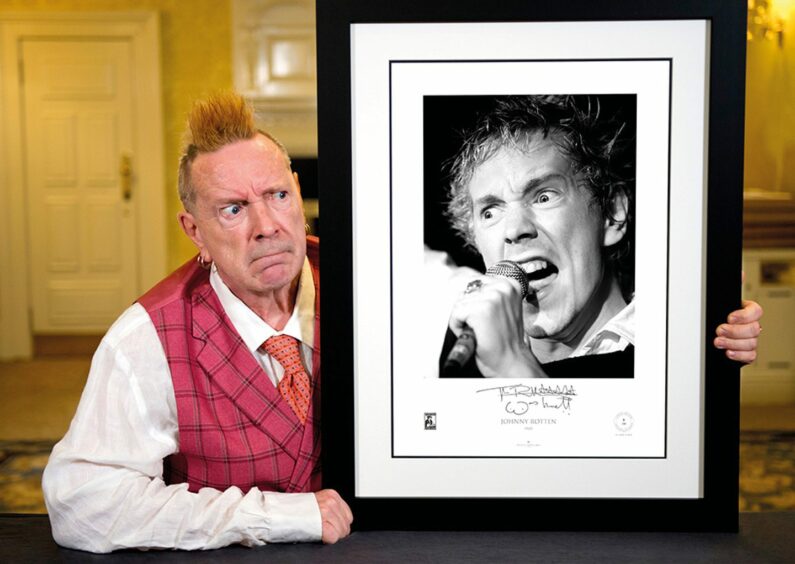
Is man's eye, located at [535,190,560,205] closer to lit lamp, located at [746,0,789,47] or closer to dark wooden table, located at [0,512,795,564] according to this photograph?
dark wooden table, located at [0,512,795,564]

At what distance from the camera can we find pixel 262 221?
1.02 meters

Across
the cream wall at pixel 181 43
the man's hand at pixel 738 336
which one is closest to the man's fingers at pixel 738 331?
the man's hand at pixel 738 336

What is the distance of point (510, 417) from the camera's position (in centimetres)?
88

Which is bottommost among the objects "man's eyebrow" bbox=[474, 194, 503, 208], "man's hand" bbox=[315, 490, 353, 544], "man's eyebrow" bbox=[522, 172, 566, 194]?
"man's hand" bbox=[315, 490, 353, 544]

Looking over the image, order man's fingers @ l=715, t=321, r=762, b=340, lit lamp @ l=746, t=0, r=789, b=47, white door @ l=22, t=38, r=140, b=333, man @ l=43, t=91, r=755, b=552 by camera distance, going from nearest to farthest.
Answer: man's fingers @ l=715, t=321, r=762, b=340, man @ l=43, t=91, r=755, b=552, lit lamp @ l=746, t=0, r=789, b=47, white door @ l=22, t=38, r=140, b=333

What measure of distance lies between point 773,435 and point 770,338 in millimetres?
638

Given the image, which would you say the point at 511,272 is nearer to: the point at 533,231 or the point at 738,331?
the point at 533,231

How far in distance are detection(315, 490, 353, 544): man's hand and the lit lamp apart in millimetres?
5279

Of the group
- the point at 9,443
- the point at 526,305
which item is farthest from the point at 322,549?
the point at 9,443

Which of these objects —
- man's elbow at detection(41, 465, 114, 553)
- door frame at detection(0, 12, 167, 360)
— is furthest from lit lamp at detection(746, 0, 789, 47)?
man's elbow at detection(41, 465, 114, 553)

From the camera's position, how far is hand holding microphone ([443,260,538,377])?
0.88 meters

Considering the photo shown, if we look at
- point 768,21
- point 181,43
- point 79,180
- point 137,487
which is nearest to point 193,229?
point 137,487

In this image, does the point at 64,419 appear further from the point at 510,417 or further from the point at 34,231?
the point at 510,417

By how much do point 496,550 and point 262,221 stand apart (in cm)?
42
